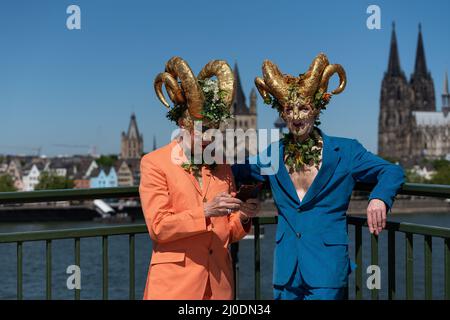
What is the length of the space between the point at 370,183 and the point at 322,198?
0.33 metres

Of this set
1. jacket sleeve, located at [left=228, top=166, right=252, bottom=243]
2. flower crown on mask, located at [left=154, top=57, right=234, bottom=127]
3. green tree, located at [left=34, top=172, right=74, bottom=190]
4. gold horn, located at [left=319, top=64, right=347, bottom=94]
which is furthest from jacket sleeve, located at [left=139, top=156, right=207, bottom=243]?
green tree, located at [left=34, top=172, right=74, bottom=190]

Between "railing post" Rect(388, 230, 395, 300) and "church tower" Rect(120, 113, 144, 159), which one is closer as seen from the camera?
"railing post" Rect(388, 230, 395, 300)

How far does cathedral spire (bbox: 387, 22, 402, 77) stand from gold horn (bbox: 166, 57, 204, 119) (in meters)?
102

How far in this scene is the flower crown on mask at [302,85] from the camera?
3.91 metres

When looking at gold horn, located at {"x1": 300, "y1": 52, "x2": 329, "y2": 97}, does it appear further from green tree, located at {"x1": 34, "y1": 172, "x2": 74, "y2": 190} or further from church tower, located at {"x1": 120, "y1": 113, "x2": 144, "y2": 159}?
church tower, located at {"x1": 120, "y1": 113, "x2": 144, "y2": 159}

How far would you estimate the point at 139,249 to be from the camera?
115 ft

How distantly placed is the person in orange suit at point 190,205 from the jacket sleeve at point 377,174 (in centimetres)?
60

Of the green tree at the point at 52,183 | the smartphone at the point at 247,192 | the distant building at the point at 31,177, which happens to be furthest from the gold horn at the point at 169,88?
the distant building at the point at 31,177

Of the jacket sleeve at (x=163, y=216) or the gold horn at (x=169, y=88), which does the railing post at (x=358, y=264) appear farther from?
the gold horn at (x=169, y=88)

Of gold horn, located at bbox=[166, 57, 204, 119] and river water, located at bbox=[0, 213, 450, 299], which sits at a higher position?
gold horn, located at bbox=[166, 57, 204, 119]

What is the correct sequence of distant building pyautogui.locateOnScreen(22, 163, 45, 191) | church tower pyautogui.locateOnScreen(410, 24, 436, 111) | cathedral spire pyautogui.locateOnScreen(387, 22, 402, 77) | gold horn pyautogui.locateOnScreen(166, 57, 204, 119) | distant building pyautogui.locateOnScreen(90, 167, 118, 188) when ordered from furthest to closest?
church tower pyautogui.locateOnScreen(410, 24, 436, 111)
cathedral spire pyautogui.locateOnScreen(387, 22, 402, 77)
distant building pyautogui.locateOnScreen(22, 163, 45, 191)
distant building pyautogui.locateOnScreen(90, 167, 118, 188)
gold horn pyautogui.locateOnScreen(166, 57, 204, 119)

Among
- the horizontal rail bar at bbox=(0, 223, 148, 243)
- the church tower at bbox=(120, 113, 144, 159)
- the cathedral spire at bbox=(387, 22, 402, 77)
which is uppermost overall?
the cathedral spire at bbox=(387, 22, 402, 77)

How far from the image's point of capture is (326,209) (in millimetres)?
3871

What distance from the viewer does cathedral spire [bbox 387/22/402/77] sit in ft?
336
